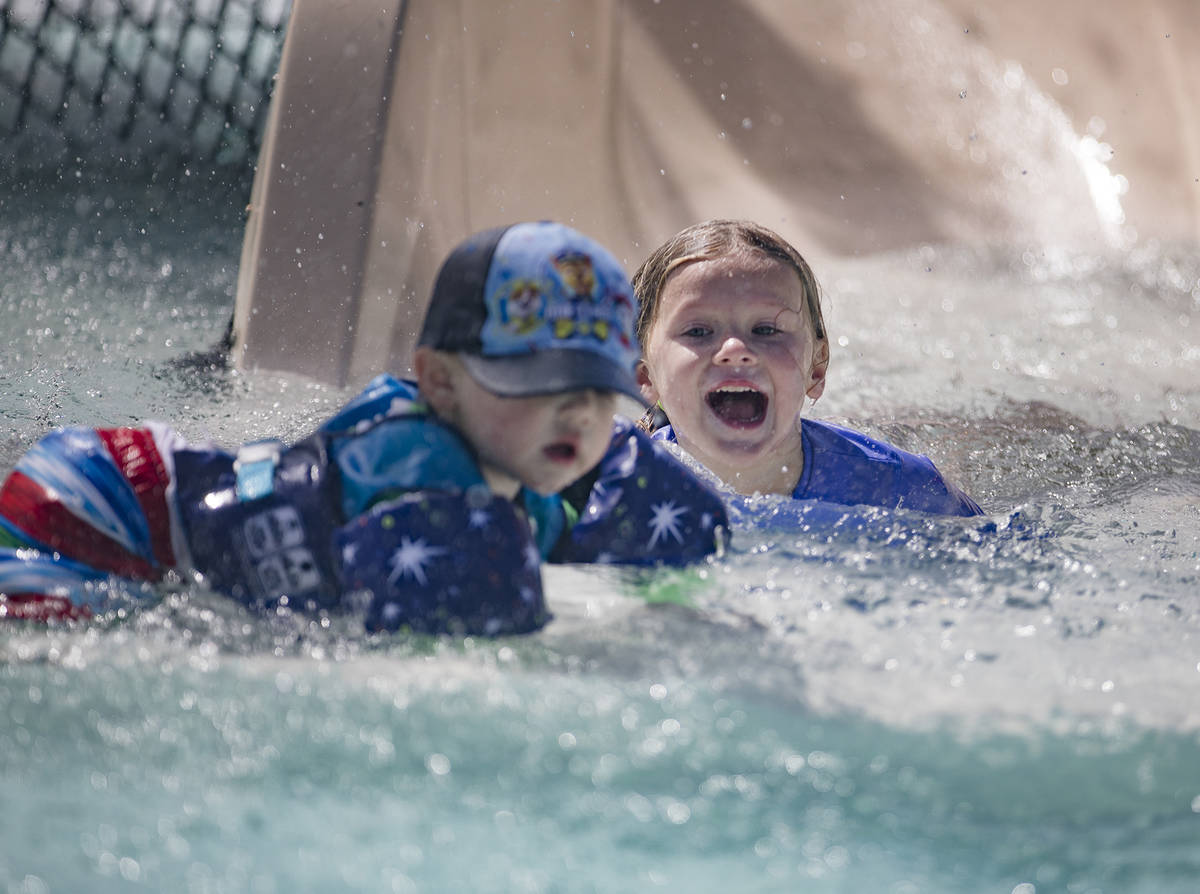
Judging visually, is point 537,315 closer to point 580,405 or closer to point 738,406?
point 580,405

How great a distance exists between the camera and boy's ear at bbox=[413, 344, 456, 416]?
Answer: 1.50m

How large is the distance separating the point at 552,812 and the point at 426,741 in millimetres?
142

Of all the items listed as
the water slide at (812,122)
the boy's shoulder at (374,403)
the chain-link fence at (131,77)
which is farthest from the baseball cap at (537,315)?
the chain-link fence at (131,77)

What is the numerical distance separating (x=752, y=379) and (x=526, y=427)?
0.88 meters

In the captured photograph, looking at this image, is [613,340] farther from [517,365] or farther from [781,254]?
[781,254]

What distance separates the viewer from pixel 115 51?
5625 millimetres

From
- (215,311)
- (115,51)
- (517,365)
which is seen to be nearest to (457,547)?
(517,365)

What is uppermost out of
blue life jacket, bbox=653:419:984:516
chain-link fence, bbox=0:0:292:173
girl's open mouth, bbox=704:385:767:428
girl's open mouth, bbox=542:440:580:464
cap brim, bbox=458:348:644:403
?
chain-link fence, bbox=0:0:292:173

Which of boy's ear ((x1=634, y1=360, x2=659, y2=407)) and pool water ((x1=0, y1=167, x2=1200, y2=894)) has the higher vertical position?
boy's ear ((x1=634, y1=360, x2=659, y2=407))

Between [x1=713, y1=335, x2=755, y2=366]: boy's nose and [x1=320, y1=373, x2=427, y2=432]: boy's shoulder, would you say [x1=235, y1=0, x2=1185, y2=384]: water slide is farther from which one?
[x1=320, y1=373, x2=427, y2=432]: boy's shoulder

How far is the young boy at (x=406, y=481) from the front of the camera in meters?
1.36

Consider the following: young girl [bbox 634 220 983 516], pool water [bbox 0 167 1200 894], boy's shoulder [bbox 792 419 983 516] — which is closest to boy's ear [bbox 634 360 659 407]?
young girl [bbox 634 220 983 516]

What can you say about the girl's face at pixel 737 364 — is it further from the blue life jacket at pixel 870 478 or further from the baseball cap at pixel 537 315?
the baseball cap at pixel 537 315

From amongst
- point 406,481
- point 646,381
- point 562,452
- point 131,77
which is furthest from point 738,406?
point 131,77
